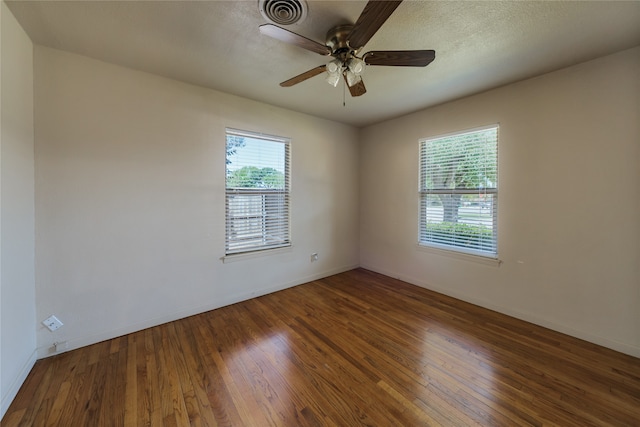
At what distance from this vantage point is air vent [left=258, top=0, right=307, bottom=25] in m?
1.52

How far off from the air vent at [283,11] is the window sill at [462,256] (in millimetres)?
3047

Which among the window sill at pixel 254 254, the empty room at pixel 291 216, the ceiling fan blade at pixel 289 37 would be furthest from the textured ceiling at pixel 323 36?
the window sill at pixel 254 254

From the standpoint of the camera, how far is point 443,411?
151 centimetres

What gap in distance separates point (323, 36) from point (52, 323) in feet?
10.6

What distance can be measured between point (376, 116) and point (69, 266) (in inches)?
156

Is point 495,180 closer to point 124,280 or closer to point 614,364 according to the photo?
point 614,364

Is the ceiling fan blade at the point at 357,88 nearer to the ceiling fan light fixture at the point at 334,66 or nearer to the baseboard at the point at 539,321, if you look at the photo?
the ceiling fan light fixture at the point at 334,66

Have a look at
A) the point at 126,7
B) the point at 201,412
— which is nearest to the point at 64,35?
the point at 126,7

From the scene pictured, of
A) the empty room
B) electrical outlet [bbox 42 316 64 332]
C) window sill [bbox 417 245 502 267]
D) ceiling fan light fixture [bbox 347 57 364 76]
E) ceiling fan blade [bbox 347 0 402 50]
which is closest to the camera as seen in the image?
ceiling fan blade [bbox 347 0 402 50]

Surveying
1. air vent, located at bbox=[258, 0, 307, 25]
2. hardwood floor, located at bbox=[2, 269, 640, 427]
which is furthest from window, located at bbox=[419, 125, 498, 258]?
air vent, located at bbox=[258, 0, 307, 25]

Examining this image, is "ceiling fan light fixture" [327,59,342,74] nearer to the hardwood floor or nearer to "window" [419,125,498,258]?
"window" [419,125,498,258]

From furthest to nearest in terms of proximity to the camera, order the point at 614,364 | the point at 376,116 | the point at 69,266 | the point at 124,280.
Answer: the point at 376,116, the point at 124,280, the point at 69,266, the point at 614,364

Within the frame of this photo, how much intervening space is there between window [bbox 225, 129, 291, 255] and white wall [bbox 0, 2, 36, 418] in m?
1.56

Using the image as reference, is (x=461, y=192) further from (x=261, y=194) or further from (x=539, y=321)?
(x=261, y=194)
